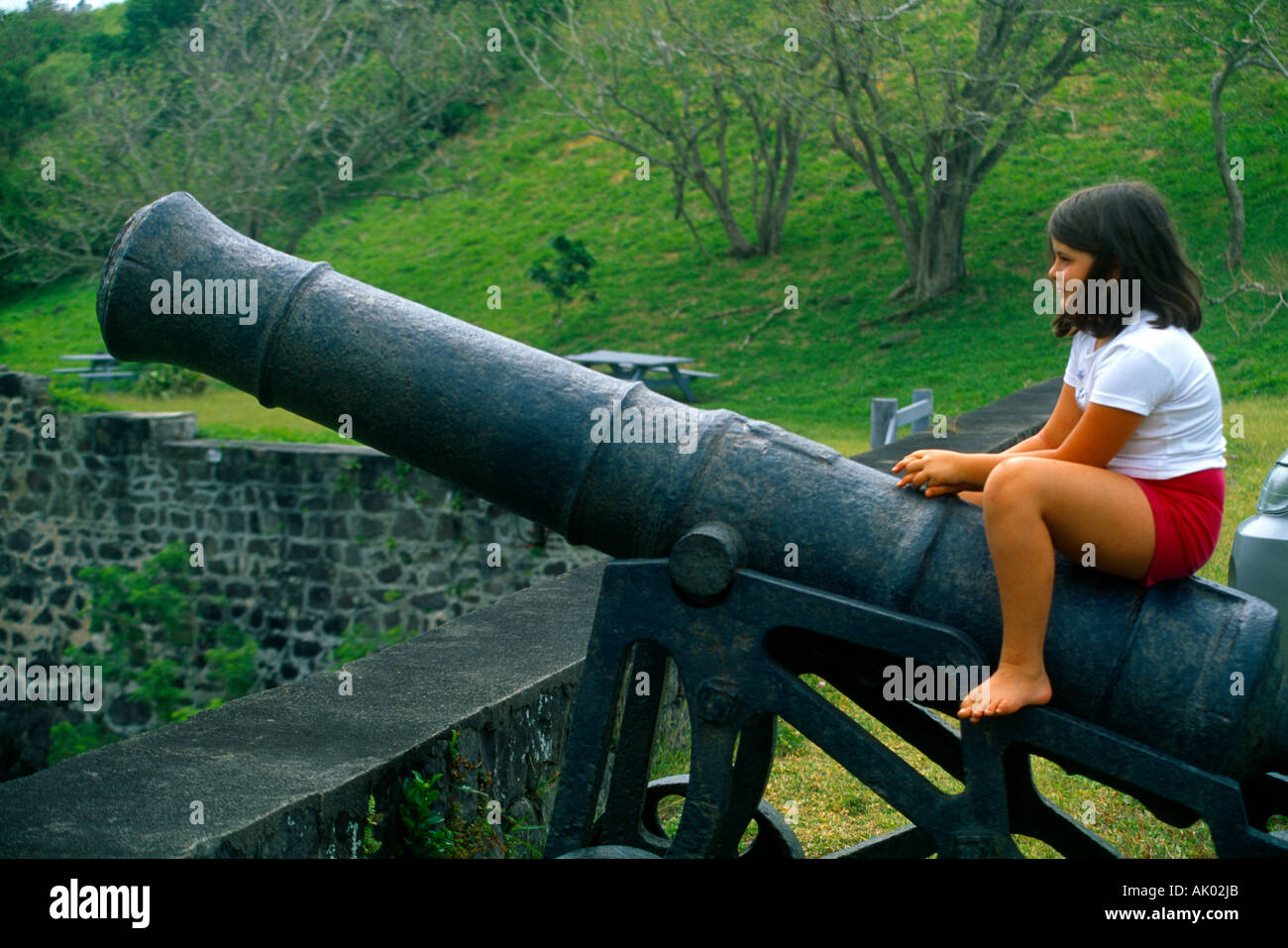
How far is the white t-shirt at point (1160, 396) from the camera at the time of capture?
245 centimetres

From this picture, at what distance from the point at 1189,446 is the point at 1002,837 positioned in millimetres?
831

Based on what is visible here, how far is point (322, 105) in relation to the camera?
2030 cm

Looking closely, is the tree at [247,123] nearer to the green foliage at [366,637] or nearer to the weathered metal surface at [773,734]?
the green foliage at [366,637]

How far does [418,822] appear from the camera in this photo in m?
3.24

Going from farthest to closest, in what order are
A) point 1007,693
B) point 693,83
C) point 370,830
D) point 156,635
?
1. point 693,83
2. point 156,635
3. point 370,830
4. point 1007,693

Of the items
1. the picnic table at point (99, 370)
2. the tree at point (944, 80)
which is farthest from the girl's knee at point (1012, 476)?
the picnic table at point (99, 370)

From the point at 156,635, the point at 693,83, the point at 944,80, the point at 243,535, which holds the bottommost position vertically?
the point at 156,635

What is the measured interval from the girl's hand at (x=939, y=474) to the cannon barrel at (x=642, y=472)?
32 mm

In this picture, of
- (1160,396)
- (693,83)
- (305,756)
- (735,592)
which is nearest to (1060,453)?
(1160,396)

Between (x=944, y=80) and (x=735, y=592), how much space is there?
18.8 m

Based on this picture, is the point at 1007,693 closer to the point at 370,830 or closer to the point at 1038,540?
the point at 1038,540

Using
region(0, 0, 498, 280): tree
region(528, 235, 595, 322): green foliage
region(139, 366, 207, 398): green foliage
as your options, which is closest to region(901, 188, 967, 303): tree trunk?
region(528, 235, 595, 322): green foliage

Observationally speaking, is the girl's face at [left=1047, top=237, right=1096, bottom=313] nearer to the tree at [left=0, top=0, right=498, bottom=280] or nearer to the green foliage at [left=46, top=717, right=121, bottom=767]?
the green foliage at [left=46, top=717, right=121, bottom=767]
